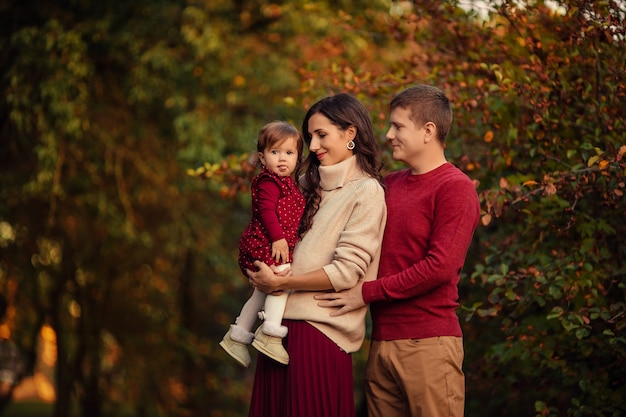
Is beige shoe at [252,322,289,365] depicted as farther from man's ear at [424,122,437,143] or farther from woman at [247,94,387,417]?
man's ear at [424,122,437,143]

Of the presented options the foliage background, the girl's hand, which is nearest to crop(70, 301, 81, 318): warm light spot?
the foliage background

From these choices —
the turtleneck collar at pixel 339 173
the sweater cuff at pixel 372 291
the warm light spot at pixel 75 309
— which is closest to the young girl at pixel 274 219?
the turtleneck collar at pixel 339 173

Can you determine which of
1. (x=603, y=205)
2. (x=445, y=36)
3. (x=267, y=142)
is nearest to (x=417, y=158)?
(x=267, y=142)

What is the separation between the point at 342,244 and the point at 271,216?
29 centimetres

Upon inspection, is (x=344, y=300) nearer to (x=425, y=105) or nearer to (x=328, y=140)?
(x=328, y=140)

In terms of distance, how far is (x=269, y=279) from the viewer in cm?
318

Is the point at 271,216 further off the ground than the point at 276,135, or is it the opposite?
the point at 276,135

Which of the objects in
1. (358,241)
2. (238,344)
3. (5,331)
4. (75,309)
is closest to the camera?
(358,241)

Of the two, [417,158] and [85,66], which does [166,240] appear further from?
[417,158]

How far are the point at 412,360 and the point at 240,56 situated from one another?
19.9ft

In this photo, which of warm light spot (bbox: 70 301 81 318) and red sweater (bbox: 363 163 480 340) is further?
warm light spot (bbox: 70 301 81 318)

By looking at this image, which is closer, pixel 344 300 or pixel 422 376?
pixel 422 376

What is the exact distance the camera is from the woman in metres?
3.15

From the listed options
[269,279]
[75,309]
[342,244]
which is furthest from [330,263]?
[75,309]
